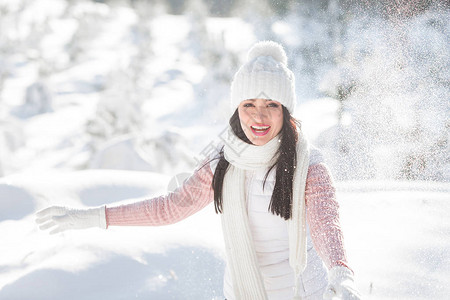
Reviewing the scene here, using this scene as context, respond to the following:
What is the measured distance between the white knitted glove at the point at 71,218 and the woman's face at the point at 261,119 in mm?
592

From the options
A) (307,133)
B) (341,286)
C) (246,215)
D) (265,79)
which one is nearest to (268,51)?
(265,79)

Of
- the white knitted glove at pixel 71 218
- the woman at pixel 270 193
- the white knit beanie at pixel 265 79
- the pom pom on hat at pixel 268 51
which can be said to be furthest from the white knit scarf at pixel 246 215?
the white knitted glove at pixel 71 218

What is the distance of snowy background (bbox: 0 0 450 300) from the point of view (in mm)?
2070

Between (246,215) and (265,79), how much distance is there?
43 centimetres

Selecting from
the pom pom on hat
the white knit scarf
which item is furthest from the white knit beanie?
the white knit scarf

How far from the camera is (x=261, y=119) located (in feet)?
4.42

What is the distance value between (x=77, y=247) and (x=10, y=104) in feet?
46.2

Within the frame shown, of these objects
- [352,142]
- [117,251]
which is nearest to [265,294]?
[117,251]

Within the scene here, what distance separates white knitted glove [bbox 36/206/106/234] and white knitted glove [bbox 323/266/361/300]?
82cm

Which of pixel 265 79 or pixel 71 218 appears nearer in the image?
pixel 265 79

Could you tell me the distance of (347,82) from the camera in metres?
5.74

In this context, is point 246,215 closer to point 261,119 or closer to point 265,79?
point 261,119

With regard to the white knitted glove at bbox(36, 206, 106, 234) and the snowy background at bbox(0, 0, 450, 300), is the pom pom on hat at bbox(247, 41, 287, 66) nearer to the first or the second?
the snowy background at bbox(0, 0, 450, 300)

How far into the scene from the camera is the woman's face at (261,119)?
1352mm
